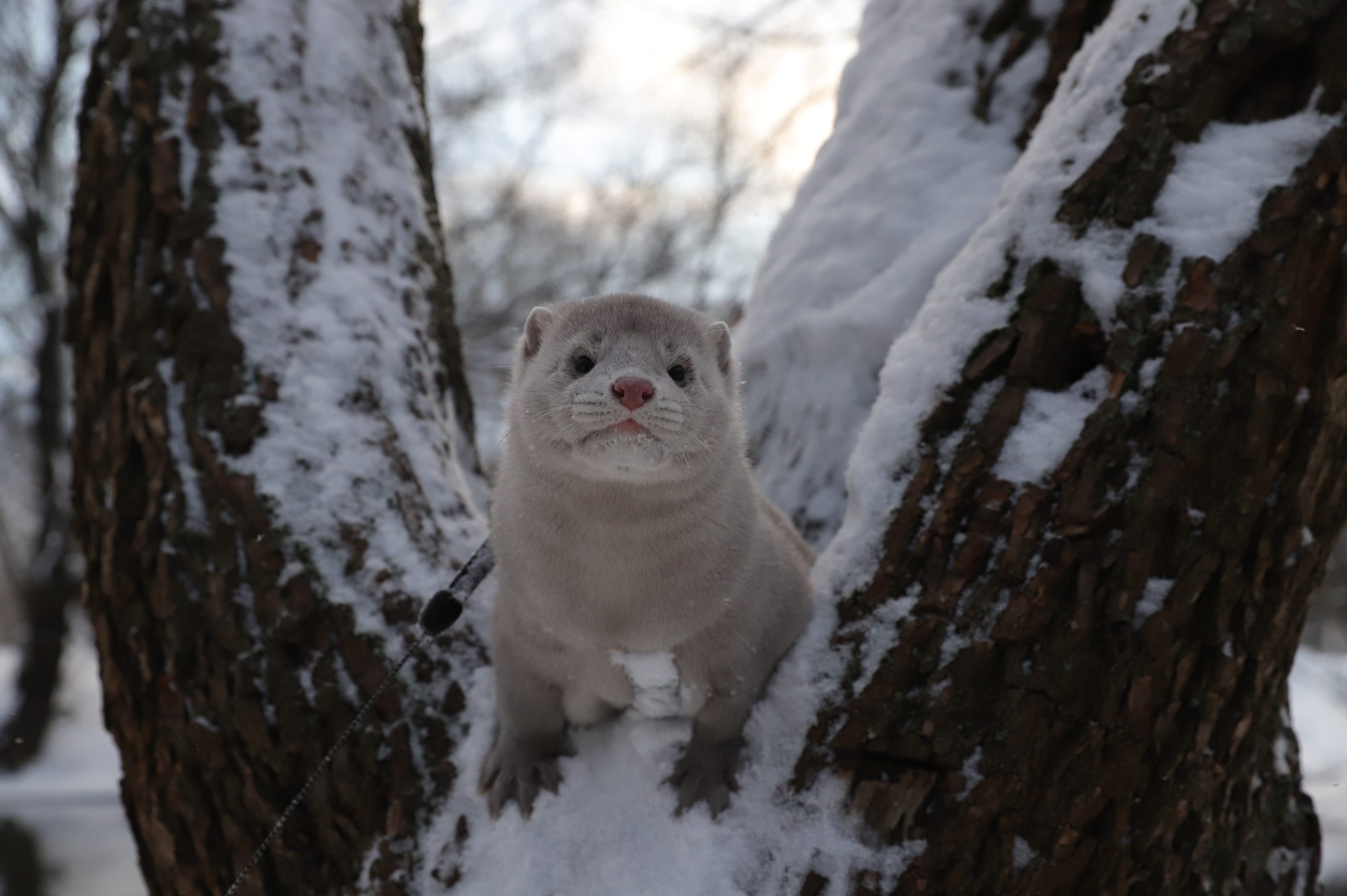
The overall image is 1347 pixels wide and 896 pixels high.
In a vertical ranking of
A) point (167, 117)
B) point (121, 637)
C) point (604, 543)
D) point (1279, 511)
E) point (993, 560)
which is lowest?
point (121, 637)

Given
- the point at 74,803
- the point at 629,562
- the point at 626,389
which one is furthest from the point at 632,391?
the point at 74,803

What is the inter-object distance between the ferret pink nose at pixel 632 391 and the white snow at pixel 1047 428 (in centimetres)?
73

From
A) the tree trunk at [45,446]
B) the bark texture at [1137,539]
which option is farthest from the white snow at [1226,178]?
the tree trunk at [45,446]

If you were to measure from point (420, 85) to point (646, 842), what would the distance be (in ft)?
8.71

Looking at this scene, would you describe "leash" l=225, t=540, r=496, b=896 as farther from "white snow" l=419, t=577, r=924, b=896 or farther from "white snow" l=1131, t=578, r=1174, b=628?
"white snow" l=1131, t=578, r=1174, b=628

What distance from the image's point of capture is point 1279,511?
188 cm

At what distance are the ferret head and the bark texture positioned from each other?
1.84 feet

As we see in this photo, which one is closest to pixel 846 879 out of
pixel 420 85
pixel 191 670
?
pixel 191 670

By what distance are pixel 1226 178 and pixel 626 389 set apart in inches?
49.4

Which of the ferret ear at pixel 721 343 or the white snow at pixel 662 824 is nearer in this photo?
the white snow at pixel 662 824

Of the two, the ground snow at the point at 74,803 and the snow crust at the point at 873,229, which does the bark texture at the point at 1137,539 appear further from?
the ground snow at the point at 74,803

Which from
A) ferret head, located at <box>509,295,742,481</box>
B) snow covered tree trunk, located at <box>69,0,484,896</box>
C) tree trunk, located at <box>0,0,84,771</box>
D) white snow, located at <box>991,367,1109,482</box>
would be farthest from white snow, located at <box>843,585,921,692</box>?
tree trunk, located at <box>0,0,84,771</box>

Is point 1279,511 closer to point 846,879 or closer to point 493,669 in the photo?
point 846,879

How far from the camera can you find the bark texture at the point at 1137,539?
1833 mm
